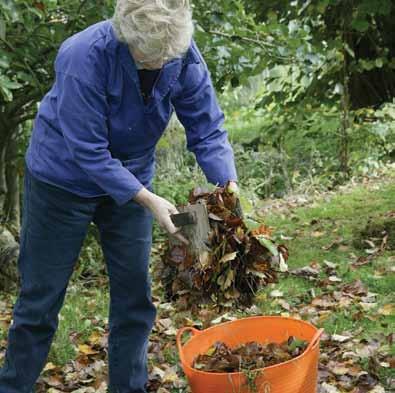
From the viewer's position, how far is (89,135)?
8.34 ft

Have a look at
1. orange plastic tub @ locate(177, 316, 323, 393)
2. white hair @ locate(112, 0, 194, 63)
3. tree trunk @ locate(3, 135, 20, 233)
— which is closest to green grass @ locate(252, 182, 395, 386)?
orange plastic tub @ locate(177, 316, 323, 393)

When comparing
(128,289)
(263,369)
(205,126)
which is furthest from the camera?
(128,289)

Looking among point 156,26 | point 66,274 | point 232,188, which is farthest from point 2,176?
point 156,26

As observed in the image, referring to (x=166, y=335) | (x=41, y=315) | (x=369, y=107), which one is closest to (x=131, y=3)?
(x=41, y=315)

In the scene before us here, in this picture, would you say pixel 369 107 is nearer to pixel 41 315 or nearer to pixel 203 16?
pixel 203 16

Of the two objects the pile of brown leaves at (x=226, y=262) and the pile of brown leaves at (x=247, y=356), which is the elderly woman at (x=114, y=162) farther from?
the pile of brown leaves at (x=247, y=356)

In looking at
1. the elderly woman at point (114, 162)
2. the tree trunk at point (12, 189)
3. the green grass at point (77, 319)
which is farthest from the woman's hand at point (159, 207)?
the tree trunk at point (12, 189)

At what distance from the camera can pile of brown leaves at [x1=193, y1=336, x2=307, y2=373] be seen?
274 cm

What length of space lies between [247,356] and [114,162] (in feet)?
3.04

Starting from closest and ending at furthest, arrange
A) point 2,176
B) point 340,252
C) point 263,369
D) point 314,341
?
point 263,369
point 314,341
point 340,252
point 2,176

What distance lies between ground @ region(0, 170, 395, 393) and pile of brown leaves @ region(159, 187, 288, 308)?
0.43m

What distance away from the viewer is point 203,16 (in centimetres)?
562

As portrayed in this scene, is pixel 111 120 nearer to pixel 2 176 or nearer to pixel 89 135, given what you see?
pixel 89 135

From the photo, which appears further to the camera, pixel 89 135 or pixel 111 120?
pixel 111 120
